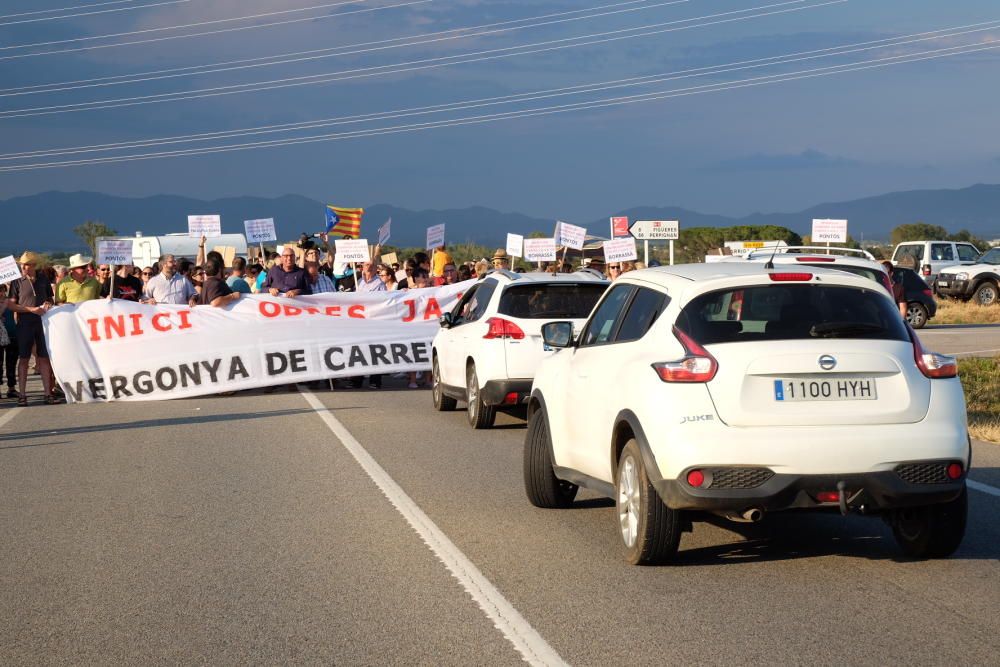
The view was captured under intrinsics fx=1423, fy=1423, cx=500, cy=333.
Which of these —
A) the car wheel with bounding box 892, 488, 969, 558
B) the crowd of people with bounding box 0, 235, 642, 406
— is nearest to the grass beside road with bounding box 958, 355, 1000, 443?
the crowd of people with bounding box 0, 235, 642, 406

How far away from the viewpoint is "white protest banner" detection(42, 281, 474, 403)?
Answer: 20109 mm

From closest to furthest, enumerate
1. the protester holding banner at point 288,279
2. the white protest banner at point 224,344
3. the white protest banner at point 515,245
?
1. the white protest banner at point 224,344
2. the protester holding banner at point 288,279
3. the white protest banner at point 515,245

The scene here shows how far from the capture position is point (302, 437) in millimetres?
14602

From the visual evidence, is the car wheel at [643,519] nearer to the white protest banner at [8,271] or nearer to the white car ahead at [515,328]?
the white car ahead at [515,328]

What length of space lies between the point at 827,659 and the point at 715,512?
152 cm

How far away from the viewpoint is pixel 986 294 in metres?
42.9

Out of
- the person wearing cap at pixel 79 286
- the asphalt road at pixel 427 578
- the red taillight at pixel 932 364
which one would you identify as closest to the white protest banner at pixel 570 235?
Answer: the person wearing cap at pixel 79 286

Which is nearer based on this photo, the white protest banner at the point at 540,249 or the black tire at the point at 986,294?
the white protest banner at the point at 540,249

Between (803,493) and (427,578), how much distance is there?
79.2 inches

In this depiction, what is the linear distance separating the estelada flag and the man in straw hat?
59.5 ft

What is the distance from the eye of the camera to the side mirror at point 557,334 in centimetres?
890

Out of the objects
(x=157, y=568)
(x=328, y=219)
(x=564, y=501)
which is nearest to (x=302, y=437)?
(x=564, y=501)

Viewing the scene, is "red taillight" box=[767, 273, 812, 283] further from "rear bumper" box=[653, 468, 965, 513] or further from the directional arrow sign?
the directional arrow sign

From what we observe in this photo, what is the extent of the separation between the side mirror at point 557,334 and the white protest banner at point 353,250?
57.1 feet
